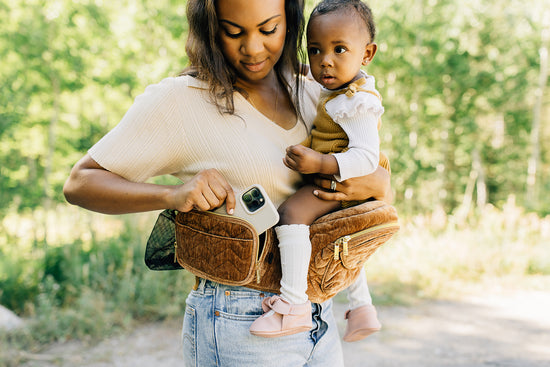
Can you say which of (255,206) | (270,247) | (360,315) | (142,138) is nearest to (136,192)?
(142,138)

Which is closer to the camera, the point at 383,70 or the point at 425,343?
the point at 425,343

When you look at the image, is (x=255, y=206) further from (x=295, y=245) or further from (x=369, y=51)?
(x=369, y=51)

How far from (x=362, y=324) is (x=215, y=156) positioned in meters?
0.87

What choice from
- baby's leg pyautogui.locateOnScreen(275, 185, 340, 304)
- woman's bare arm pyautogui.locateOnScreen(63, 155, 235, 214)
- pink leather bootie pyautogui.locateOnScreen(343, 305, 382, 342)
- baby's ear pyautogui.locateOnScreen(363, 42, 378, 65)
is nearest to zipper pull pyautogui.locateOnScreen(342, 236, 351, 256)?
baby's leg pyautogui.locateOnScreen(275, 185, 340, 304)

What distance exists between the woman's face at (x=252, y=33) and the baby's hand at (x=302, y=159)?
0.31m

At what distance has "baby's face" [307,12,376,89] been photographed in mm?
1655

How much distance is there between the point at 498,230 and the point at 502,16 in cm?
1003

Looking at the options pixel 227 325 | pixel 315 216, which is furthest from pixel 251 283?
pixel 315 216

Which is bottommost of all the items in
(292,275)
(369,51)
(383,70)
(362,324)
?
(362,324)

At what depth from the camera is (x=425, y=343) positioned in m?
4.50

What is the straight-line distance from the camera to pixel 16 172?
885cm

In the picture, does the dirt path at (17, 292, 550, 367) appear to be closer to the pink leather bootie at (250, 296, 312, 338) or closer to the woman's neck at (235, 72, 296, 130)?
the pink leather bootie at (250, 296, 312, 338)

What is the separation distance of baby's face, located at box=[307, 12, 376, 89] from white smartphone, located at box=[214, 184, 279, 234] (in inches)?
22.9

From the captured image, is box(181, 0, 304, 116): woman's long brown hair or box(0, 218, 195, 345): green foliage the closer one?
box(181, 0, 304, 116): woman's long brown hair
